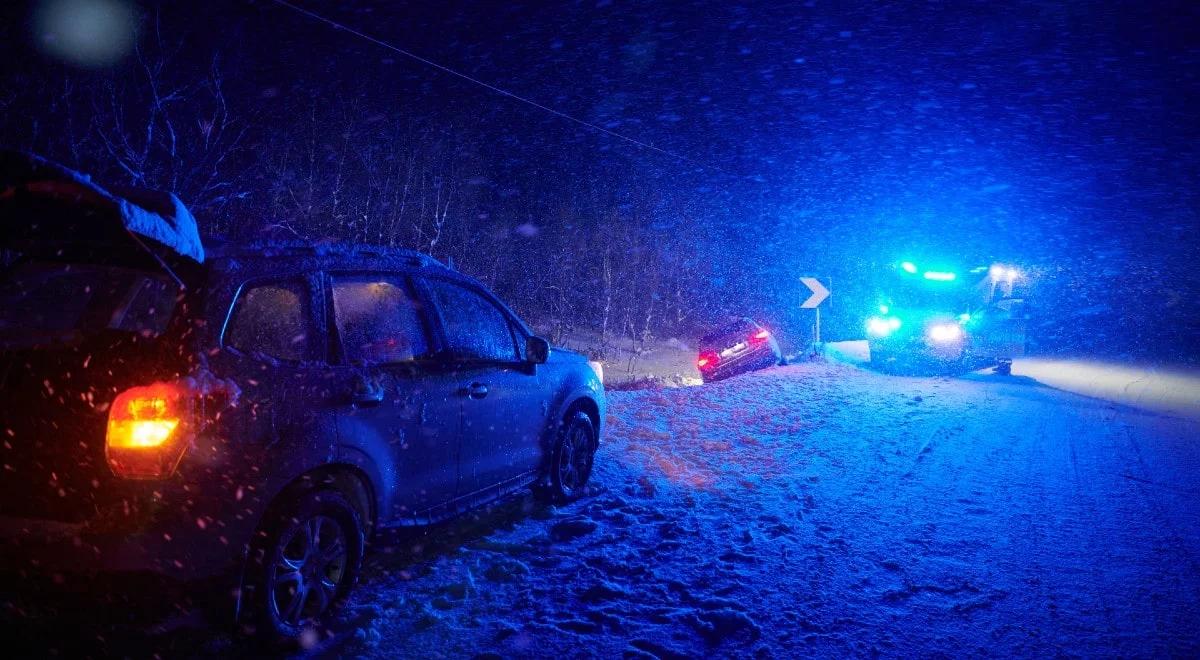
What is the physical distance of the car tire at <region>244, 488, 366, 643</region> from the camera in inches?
117

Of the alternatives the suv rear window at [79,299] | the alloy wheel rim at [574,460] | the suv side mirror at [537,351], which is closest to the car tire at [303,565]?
the suv rear window at [79,299]

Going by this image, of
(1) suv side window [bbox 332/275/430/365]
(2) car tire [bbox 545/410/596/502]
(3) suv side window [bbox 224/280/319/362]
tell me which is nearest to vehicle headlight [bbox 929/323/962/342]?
(2) car tire [bbox 545/410/596/502]

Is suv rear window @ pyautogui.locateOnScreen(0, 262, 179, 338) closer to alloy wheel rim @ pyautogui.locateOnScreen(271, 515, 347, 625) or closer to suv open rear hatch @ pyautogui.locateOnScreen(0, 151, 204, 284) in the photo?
suv open rear hatch @ pyautogui.locateOnScreen(0, 151, 204, 284)

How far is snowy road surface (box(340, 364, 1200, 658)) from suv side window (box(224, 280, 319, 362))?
1.50 metres

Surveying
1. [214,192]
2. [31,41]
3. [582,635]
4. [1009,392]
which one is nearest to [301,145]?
[214,192]

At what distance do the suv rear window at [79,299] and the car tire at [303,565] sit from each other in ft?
3.93

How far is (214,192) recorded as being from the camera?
80.0 ft

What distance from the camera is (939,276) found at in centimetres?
1867

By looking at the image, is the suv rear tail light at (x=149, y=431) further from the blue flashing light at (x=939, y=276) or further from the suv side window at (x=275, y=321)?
the blue flashing light at (x=939, y=276)

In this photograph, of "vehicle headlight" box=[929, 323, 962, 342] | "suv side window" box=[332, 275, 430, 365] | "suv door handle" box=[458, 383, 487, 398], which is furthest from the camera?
"vehicle headlight" box=[929, 323, 962, 342]

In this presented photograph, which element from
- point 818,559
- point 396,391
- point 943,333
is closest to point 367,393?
point 396,391

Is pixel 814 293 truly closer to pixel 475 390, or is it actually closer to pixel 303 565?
pixel 475 390

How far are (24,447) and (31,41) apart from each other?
2241 centimetres

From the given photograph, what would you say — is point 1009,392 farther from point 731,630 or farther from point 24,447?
point 24,447
